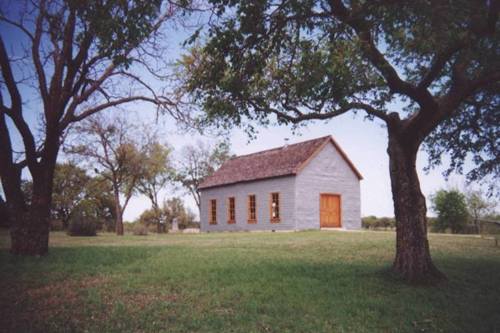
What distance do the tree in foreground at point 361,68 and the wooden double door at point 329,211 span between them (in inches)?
682

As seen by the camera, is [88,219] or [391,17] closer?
[391,17]

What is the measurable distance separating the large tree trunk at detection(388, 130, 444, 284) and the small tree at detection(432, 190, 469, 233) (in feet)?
64.7

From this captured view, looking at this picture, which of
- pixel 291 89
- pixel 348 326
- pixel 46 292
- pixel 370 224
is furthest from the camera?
pixel 370 224

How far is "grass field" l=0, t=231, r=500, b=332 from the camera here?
5891 millimetres

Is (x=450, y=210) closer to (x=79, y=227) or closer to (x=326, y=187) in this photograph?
(x=326, y=187)

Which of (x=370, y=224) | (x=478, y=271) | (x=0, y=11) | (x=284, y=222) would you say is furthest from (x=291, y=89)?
(x=370, y=224)

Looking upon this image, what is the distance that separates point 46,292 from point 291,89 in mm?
7289

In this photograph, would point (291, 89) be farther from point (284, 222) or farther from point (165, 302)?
point (284, 222)

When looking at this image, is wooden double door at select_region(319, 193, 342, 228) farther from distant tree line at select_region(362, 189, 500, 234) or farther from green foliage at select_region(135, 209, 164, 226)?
green foliage at select_region(135, 209, 164, 226)

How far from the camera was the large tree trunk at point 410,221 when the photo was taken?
8.61 meters

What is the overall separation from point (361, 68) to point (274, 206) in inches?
788

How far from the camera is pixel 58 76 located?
1201 cm

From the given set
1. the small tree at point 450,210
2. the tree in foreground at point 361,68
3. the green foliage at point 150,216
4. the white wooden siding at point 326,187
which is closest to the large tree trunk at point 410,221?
the tree in foreground at point 361,68

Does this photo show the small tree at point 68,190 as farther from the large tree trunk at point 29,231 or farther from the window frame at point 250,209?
the large tree trunk at point 29,231
